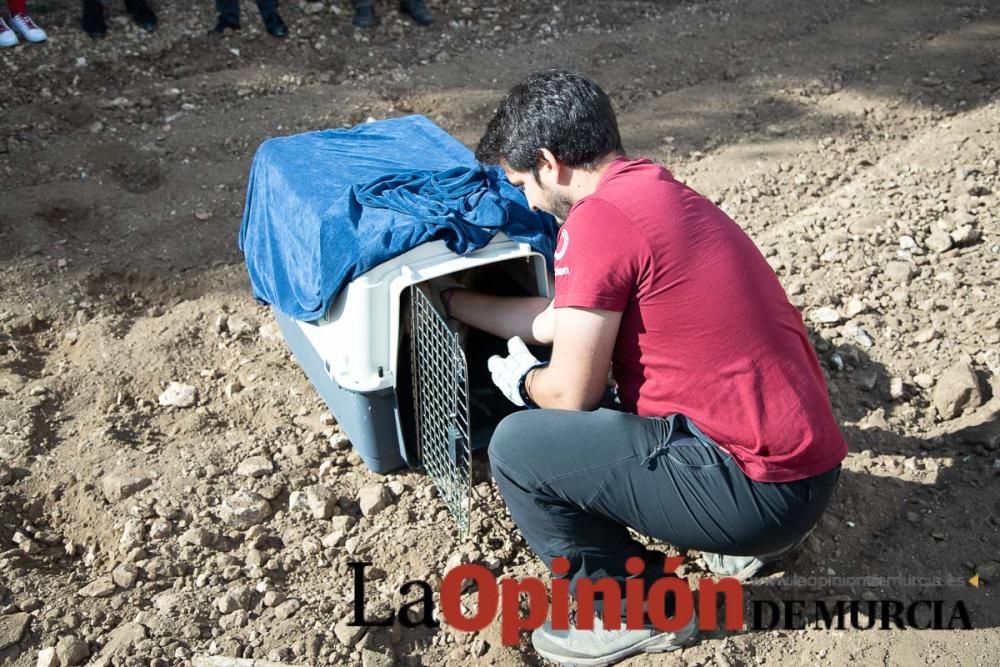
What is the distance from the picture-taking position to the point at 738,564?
229cm

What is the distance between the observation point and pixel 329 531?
2.55 m

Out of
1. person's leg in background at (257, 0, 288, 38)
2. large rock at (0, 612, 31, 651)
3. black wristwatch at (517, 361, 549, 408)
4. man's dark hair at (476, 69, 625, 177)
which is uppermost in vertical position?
person's leg in background at (257, 0, 288, 38)

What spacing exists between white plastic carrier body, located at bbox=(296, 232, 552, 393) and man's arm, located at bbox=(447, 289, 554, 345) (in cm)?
8

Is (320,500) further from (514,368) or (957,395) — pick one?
(957,395)

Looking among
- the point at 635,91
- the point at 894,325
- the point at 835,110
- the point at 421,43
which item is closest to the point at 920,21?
the point at 835,110

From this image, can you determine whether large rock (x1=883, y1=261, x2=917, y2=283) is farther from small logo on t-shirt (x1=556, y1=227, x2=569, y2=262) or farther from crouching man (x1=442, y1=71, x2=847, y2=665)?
small logo on t-shirt (x1=556, y1=227, x2=569, y2=262)

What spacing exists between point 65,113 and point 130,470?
2522 millimetres

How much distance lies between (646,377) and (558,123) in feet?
1.86

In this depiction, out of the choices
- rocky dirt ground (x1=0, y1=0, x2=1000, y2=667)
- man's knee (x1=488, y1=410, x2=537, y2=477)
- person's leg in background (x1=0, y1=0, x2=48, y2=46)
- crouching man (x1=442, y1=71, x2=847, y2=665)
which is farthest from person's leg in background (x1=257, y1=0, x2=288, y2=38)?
man's knee (x1=488, y1=410, x2=537, y2=477)

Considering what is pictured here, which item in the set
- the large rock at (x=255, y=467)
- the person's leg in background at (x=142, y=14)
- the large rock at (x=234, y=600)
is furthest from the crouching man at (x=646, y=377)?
the person's leg in background at (x=142, y=14)

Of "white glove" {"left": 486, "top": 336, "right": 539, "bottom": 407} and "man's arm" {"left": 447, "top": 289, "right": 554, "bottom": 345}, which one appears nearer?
"white glove" {"left": 486, "top": 336, "right": 539, "bottom": 407}

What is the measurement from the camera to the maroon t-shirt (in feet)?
6.02

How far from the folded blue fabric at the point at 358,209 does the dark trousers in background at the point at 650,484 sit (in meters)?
0.54

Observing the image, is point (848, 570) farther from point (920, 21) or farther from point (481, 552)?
point (920, 21)
